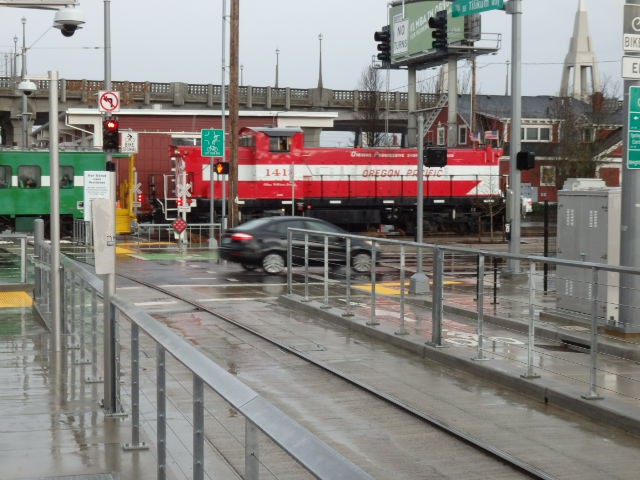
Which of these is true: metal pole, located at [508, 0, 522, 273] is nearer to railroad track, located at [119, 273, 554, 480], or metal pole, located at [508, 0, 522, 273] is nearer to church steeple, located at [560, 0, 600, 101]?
railroad track, located at [119, 273, 554, 480]

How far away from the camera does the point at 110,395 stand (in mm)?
8828

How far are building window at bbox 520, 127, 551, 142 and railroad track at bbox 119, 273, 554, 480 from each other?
58.9m

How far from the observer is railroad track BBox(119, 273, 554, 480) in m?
7.87

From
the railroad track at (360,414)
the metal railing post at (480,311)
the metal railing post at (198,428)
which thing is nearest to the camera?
the metal railing post at (198,428)

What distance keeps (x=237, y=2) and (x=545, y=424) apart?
2794 cm

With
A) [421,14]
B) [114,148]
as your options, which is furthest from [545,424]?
[421,14]

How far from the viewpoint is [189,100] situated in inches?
2655

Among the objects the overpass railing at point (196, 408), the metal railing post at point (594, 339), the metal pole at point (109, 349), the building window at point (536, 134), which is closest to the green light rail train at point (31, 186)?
A: the overpass railing at point (196, 408)

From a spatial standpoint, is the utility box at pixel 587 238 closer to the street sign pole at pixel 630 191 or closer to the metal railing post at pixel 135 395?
the street sign pole at pixel 630 191

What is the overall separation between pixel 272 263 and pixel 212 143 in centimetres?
966

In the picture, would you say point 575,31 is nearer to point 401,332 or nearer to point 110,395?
point 401,332

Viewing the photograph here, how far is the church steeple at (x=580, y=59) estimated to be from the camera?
82812 millimetres

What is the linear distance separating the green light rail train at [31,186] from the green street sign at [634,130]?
108 ft

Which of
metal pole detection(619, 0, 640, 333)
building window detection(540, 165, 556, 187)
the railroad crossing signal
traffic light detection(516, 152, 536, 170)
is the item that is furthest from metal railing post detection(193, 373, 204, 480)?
building window detection(540, 165, 556, 187)
